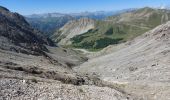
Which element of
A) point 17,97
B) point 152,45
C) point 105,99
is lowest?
point 152,45

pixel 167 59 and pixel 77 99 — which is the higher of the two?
pixel 77 99

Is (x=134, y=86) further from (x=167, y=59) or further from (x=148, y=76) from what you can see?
(x=167, y=59)

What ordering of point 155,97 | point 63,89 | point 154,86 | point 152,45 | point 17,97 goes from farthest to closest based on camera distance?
point 152,45, point 154,86, point 155,97, point 63,89, point 17,97

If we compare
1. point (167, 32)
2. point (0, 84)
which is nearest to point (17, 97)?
point (0, 84)

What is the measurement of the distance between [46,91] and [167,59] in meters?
50.4

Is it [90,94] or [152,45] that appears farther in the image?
→ [152,45]

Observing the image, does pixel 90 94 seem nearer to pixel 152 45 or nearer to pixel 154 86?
pixel 154 86

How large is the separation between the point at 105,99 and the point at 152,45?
7606 centimetres

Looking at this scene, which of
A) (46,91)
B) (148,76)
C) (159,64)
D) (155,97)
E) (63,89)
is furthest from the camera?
(159,64)

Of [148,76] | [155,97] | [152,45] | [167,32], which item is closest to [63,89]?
[155,97]

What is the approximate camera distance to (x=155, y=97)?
4781 centimetres

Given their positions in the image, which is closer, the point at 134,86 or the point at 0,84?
the point at 0,84

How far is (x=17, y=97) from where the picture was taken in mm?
31891

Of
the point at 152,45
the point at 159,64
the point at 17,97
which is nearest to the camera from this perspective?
the point at 17,97
